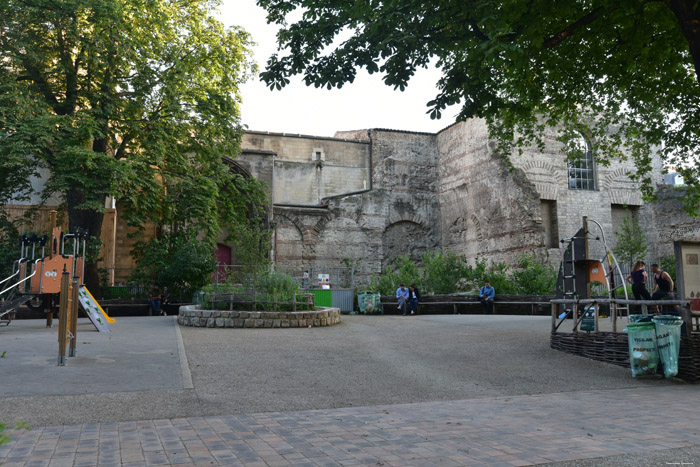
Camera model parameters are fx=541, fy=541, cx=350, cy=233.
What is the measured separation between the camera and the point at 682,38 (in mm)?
8656

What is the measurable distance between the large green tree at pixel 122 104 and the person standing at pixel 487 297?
32.9 ft

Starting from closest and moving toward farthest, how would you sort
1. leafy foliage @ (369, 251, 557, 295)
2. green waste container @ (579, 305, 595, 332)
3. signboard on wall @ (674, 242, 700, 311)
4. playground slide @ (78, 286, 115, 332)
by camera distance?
1. green waste container @ (579, 305, 595, 332)
2. signboard on wall @ (674, 242, 700, 311)
3. playground slide @ (78, 286, 115, 332)
4. leafy foliage @ (369, 251, 557, 295)

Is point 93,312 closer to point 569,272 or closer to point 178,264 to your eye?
point 178,264

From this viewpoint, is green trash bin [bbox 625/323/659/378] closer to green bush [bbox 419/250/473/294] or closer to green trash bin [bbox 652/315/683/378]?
green trash bin [bbox 652/315/683/378]

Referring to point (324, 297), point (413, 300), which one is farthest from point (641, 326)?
point (324, 297)

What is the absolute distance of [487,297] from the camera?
2017cm

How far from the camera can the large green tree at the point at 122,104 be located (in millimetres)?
16266

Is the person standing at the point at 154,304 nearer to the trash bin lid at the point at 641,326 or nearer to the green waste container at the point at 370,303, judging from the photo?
the green waste container at the point at 370,303

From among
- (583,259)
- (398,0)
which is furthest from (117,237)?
(398,0)

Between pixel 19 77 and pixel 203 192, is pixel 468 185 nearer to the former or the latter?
pixel 203 192

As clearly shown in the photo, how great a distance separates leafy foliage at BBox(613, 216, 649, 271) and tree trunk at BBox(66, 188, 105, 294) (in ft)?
77.0

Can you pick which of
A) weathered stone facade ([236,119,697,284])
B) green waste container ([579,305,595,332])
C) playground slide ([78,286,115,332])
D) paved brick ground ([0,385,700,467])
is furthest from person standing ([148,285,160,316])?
Answer: paved brick ground ([0,385,700,467])

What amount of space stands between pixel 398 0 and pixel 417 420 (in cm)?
484

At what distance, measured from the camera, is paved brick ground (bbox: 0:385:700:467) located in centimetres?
363
